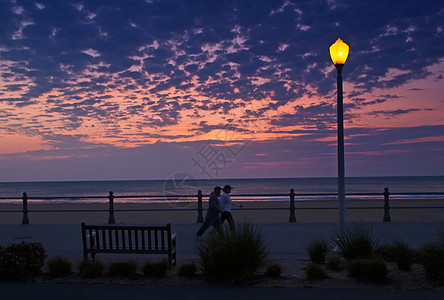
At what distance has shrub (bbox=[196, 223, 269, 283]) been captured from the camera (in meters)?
6.83

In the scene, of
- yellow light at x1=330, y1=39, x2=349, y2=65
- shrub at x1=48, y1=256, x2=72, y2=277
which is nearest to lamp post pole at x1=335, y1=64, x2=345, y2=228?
yellow light at x1=330, y1=39, x2=349, y2=65

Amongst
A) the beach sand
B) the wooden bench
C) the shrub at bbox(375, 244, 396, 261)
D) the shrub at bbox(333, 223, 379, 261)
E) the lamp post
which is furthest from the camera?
the beach sand

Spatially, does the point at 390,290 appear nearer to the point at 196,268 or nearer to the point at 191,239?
the point at 196,268

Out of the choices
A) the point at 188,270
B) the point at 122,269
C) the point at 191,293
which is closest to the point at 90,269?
the point at 122,269

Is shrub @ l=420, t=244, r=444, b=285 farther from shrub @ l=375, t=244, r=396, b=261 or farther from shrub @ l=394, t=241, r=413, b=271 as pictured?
shrub @ l=375, t=244, r=396, b=261

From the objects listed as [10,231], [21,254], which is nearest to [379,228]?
→ [21,254]

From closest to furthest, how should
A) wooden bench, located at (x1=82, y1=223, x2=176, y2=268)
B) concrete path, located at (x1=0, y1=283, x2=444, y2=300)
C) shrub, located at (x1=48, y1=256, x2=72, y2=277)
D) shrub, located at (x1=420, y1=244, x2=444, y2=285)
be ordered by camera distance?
1. concrete path, located at (x1=0, y1=283, x2=444, y2=300)
2. shrub, located at (x1=420, y1=244, x2=444, y2=285)
3. shrub, located at (x1=48, y1=256, x2=72, y2=277)
4. wooden bench, located at (x1=82, y1=223, x2=176, y2=268)

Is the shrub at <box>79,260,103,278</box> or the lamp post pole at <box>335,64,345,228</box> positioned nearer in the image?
the shrub at <box>79,260,103,278</box>

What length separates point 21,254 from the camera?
7293mm

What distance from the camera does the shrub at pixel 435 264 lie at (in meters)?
6.52

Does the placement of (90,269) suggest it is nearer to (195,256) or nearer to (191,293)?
(191,293)

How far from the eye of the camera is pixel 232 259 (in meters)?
6.84

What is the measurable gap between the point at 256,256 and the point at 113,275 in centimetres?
253

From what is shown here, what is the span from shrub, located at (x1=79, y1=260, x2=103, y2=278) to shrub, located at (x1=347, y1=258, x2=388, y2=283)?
427cm
